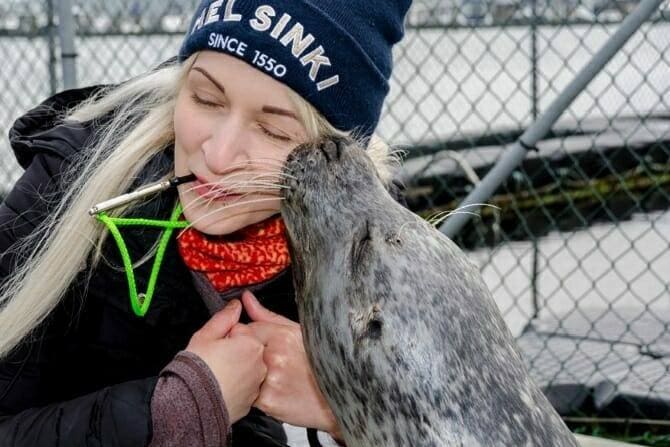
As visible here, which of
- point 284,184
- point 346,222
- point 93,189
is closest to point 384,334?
A: point 346,222

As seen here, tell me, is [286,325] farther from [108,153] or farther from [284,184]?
[108,153]

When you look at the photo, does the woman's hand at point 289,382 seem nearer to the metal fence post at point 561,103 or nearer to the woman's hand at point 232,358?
the woman's hand at point 232,358

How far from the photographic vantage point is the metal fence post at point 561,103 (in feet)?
10.7

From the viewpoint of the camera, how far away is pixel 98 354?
2.48 m

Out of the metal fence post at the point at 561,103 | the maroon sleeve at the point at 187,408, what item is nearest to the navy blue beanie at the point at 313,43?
the maroon sleeve at the point at 187,408

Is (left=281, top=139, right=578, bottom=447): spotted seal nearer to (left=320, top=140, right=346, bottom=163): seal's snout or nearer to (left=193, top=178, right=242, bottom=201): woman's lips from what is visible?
(left=320, top=140, right=346, bottom=163): seal's snout

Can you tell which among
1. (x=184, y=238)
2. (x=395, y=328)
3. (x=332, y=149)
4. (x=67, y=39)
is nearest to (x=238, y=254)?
(x=184, y=238)

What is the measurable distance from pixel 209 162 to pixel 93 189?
0.41 m

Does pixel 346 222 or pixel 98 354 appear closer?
pixel 346 222

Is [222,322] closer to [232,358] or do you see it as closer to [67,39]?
[232,358]

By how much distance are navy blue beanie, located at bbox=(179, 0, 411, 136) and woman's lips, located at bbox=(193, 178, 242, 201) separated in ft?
0.85

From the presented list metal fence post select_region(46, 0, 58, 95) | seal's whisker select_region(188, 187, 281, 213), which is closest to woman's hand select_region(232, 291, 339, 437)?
seal's whisker select_region(188, 187, 281, 213)

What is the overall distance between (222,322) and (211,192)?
12.5 inches

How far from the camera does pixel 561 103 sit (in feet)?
11.3
